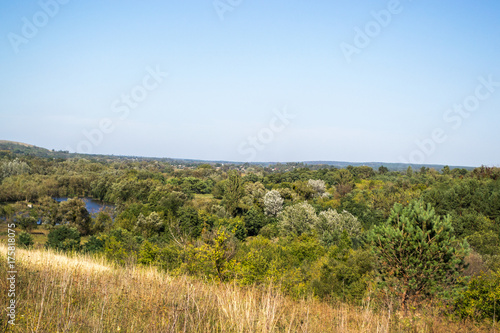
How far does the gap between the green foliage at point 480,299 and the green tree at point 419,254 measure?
0.79m

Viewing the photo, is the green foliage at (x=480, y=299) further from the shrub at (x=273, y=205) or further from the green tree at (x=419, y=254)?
the shrub at (x=273, y=205)

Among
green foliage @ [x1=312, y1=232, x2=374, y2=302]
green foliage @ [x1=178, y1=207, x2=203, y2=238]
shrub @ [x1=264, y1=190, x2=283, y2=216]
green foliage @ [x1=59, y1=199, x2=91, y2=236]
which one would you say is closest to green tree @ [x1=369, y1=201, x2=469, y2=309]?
green foliage @ [x1=312, y1=232, x2=374, y2=302]

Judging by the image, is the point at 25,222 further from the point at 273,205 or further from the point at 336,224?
the point at 336,224

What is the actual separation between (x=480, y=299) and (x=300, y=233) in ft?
105

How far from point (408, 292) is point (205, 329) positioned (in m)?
11.8

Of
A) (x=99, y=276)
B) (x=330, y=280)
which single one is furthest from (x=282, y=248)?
(x=99, y=276)

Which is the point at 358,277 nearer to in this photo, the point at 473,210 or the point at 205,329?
the point at 205,329

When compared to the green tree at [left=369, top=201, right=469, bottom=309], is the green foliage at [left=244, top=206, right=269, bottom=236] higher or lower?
lower

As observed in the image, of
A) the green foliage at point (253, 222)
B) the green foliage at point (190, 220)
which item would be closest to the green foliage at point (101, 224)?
the green foliage at point (190, 220)

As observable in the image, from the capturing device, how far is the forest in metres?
11.6

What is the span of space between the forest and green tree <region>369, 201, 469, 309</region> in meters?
0.06

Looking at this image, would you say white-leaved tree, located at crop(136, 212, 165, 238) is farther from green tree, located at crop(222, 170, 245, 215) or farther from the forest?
green tree, located at crop(222, 170, 245, 215)

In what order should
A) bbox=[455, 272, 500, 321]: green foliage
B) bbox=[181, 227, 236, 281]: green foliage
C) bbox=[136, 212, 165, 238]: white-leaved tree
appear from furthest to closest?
bbox=[136, 212, 165, 238]: white-leaved tree
bbox=[455, 272, 500, 321]: green foliage
bbox=[181, 227, 236, 281]: green foliage

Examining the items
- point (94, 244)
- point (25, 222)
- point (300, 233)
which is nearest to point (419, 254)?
point (94, 244)
